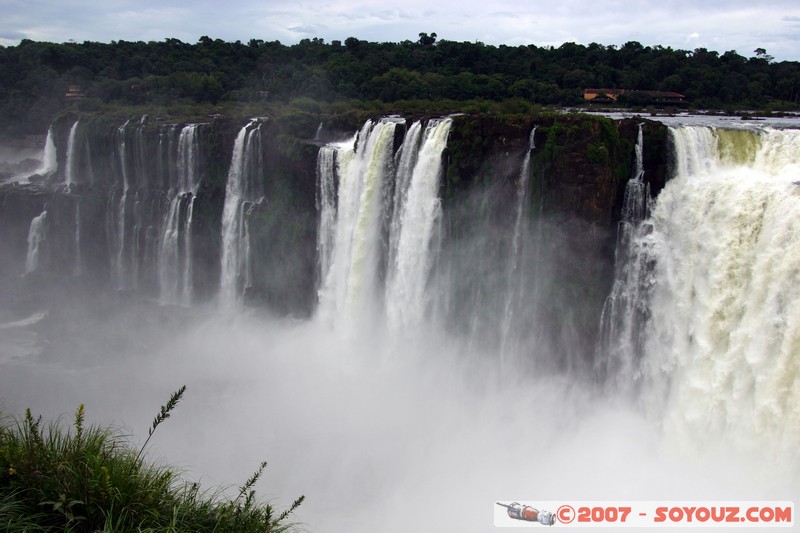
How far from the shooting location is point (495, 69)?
4844cm

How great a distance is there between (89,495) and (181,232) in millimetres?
24288

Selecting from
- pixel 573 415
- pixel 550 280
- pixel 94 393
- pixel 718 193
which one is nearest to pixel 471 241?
pixel 550 280

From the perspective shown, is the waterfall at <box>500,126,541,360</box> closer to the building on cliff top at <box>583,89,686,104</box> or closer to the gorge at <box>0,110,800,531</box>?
the gorge at <box>0,110,800,531</box>

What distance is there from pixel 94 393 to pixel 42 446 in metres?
16.3

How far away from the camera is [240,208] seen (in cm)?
2803

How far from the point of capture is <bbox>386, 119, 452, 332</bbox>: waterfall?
69.7 feet

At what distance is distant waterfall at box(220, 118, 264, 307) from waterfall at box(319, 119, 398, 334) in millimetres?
4944

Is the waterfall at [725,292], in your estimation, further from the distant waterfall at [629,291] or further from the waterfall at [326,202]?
the waterfall at [326,202]

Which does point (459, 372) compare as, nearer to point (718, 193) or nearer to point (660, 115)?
point (718, 193)

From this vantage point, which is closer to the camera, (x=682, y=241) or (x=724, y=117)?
(x=682, y=241)

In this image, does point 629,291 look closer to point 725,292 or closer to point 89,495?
point 725,292

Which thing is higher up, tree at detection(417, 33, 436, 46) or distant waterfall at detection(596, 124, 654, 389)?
tree at detection(417, 33, 436, 46)

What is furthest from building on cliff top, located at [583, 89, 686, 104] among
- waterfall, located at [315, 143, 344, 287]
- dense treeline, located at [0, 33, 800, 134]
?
waterfall, located at [315, 143, 344, 287]

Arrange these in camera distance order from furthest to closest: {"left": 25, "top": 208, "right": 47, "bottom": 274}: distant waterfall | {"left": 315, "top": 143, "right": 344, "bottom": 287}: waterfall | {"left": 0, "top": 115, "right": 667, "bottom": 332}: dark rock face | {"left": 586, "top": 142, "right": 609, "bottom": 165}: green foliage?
{"left": 25, "top": 208, "right": 47, "bottom": 274}: distant waterfall → {"left": 315, "top": 143, "right": 344, "bottom": 287}: waterfall → {"left": 0, "top": 115, "right": 667, "bottom": 332}: dark rock face → {"left": 586, "top": 142, "right": 609, "bottom": 165}: green foliage
